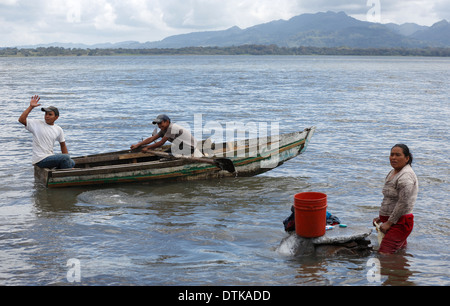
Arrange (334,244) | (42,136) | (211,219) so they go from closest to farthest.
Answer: (334,244)
(211,219)
(42,136)

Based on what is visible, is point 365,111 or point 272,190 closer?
point 272,190

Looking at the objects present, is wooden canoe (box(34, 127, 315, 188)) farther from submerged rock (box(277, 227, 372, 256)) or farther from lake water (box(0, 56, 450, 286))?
submerged rock (box(277, 227, 372, 256))

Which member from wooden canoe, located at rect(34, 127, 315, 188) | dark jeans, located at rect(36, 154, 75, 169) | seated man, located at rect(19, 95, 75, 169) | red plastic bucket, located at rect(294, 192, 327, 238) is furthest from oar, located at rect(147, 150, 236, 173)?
red plastic bucket, located at rect(294, 192, 327, 238)

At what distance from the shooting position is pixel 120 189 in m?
12.1

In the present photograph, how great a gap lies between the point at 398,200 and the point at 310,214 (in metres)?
1.24

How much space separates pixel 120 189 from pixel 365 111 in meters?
20.3

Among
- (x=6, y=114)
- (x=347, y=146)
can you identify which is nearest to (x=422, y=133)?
(x=347, y=146)

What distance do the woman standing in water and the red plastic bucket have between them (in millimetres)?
896

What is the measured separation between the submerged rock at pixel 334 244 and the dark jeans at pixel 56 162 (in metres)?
6.32

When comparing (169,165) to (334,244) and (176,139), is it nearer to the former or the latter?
(176,139)

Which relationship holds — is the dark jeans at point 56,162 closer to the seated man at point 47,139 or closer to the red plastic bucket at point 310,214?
the seated man at point 47,139

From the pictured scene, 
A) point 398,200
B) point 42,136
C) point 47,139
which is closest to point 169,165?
point 47,139

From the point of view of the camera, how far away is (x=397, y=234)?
7180mm
